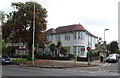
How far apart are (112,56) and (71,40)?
43.5 feet

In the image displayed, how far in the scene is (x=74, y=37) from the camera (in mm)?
48719

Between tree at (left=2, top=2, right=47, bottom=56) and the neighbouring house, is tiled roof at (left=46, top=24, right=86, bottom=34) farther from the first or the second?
tree at (left=2, top=2, right=47, bottom=56)

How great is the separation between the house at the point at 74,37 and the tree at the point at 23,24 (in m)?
14.3

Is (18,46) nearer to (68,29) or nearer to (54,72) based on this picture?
(68,29)

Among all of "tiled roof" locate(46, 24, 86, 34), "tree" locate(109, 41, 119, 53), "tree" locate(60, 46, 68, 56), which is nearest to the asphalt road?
"tree" locate(60, 46, 68, 56)

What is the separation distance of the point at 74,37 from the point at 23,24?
17.9m

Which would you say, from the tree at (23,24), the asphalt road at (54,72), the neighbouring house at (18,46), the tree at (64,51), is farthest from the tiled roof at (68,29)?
the asphalt road at (54,72)

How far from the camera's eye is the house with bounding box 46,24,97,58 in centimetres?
4794

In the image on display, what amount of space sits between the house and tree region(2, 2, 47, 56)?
1428cm

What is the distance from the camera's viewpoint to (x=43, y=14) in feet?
118

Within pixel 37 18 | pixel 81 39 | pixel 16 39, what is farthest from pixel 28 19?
pixel 81 39

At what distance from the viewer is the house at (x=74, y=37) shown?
47.9m

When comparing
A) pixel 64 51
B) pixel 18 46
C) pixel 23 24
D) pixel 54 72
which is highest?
pixel 23 24

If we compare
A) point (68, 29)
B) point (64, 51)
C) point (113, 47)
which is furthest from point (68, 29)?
point (113, 47)
